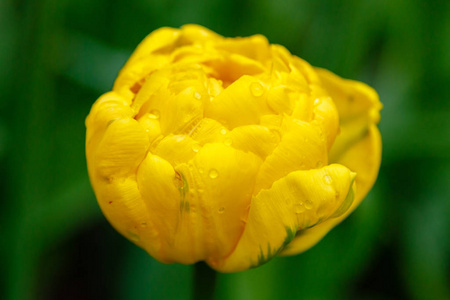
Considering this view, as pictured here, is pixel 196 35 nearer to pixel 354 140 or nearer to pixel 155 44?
pixel 155 44

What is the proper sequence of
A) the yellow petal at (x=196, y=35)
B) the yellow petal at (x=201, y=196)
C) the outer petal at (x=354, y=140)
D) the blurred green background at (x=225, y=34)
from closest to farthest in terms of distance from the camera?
the yellow petal at (x=201, y=196), the outer petal at (x=354, y=140), the yellow petal at (x=196, y=35), the blurred green background at (x=225, y=34)

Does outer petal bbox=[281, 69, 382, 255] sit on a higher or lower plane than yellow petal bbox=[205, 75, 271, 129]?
A: lower

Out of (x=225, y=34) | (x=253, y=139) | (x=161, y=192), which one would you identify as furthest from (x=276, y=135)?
(x=225, y=34)

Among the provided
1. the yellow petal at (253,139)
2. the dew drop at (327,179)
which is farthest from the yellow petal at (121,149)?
the dew drop at (327,179)

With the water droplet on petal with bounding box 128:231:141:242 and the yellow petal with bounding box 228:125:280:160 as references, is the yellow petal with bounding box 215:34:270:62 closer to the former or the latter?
the yellow petal with bounding box 228:125:280:160

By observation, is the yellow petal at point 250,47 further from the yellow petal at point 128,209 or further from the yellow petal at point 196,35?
the yellow petal at point 128,209

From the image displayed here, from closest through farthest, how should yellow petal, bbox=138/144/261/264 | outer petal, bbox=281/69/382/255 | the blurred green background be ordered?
yellow petal, bbox=138/144/261/264, outer petal, bbox=281/69/382/255, the blurred green background

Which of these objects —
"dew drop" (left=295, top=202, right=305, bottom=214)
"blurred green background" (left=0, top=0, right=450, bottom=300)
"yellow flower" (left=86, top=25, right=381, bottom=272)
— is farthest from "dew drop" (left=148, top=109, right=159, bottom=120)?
"blurred green background" (left=0, top=0, right=450, bottom=300)
